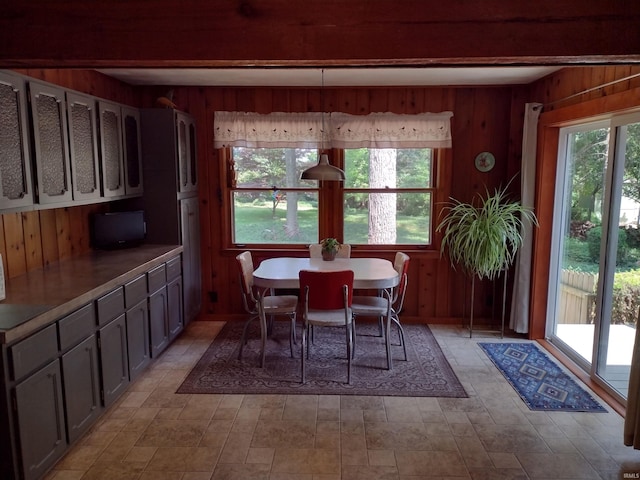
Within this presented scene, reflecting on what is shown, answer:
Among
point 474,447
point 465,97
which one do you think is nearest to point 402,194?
point 465,97

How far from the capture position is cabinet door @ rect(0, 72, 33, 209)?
257cm

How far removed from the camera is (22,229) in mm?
3166

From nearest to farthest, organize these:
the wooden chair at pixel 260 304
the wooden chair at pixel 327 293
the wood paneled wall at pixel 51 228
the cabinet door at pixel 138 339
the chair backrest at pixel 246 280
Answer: the wood paneled wall at pixel 51 228
the cabinet door at pixel 138 339
the wooden chair at pixel 327 293
the wooden chair at pixel 260 304
the chair backrest at pixel 246 280

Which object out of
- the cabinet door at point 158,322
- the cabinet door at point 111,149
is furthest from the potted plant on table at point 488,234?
the cabinet door at point 111,149

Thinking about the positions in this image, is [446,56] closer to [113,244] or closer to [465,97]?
[465,97]

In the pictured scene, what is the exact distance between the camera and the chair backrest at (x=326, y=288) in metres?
3.42

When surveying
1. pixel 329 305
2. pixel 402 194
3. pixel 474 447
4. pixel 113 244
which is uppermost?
pixel 402 194

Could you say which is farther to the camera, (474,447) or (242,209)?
(242,209)

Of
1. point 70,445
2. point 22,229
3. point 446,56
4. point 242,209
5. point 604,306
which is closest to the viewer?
point 446,56

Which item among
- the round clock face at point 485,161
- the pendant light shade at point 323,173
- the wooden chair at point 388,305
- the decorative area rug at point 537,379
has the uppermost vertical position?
→ the round clock face at point 485,161

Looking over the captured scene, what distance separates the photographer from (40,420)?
2.33 metres

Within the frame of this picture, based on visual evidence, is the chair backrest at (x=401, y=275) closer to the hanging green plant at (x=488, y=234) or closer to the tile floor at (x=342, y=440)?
the hanging green plant at (x=488, y=234)

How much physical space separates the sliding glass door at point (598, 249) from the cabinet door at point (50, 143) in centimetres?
373

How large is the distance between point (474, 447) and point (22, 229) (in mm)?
3173
